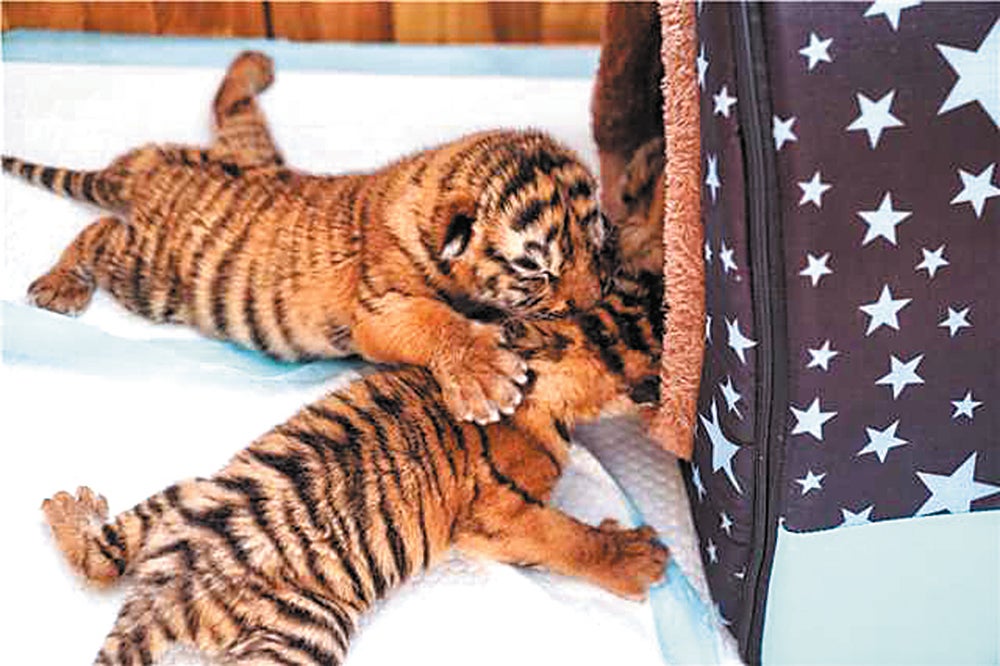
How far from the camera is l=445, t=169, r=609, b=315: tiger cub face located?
1648 mm

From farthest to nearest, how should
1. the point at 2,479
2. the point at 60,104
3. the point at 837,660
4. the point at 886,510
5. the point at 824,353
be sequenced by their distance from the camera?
1. the point at 60,104
2. the point at 2,479
3. the point at 837,660
4. the point at 886,510
5. the point at 824,353

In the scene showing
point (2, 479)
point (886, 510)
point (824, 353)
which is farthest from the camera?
point (2, 479)

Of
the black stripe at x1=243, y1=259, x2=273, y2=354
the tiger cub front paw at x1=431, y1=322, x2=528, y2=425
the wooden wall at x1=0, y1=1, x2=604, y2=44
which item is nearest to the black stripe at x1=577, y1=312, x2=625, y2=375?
the tiger cub front paw at x1=431, y1=322, x2=528, y2=425

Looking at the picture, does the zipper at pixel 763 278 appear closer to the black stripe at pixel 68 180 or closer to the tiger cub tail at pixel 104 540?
the tiger cub tail at pixel 104 540

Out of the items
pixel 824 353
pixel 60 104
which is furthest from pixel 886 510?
pixel 60 104

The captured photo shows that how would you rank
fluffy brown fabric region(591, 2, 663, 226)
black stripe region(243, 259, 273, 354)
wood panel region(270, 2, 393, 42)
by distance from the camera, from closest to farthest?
black stripe region(243, 259, 273, 354)
fluffy brown fabric region(591, 2, 663, 226)
wood panel region(270, 2, 393, 42)

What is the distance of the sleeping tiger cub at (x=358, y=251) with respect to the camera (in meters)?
1.66

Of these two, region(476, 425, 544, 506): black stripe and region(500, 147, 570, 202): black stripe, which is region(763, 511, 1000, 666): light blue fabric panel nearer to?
region(476, 425, 544, 506): black stripe

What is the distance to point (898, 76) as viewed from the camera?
46.1 inches

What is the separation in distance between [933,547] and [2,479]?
4.18ft

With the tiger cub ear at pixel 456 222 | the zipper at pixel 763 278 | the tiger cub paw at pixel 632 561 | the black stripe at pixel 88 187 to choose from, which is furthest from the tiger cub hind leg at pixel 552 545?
the black stripe at pixel 88 187

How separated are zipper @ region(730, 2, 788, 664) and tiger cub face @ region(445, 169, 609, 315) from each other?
39 cm

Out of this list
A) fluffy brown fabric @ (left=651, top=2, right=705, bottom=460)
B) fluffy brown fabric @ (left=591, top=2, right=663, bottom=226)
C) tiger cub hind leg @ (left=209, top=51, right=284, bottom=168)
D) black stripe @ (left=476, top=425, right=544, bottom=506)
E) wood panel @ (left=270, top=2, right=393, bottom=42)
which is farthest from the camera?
wood panel @ (left=270, top=2, right=393, bottom=42)

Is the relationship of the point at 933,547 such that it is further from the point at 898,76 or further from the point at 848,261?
the point at 898,76
